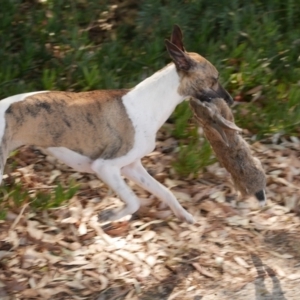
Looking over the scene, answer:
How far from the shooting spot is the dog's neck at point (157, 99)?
4797 mm

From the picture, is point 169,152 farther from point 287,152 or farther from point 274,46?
point 274,46

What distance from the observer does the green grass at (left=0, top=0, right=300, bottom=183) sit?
20.8 feet

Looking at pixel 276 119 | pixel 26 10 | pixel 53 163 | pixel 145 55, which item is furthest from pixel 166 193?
pixel 26 10

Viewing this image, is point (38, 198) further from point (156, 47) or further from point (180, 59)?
point (156, 47)

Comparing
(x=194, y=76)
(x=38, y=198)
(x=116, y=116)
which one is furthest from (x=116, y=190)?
(x=194, y=76)

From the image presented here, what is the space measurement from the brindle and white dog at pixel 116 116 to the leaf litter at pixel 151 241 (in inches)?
14.1

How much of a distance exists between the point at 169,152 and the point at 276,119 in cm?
100

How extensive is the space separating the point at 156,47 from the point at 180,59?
205cm

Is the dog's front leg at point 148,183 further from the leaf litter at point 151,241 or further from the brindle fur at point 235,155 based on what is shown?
the brindle fur at point 235,155

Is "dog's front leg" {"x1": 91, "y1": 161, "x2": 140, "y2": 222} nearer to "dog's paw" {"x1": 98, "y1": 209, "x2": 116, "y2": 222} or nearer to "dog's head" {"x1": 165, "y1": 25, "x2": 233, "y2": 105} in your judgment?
"dog's paw" {"x1": 98, "y1": 209, "x2": 116, "y2": 222}

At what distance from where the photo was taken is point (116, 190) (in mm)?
4824

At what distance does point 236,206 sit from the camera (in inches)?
216

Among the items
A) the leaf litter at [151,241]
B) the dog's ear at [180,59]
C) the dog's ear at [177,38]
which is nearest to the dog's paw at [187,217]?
the leaf litter at [151,241]

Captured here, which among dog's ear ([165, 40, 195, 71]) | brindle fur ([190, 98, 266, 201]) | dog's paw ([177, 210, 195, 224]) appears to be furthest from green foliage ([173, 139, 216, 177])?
dog's ear ([165, 40, 195, 71])
